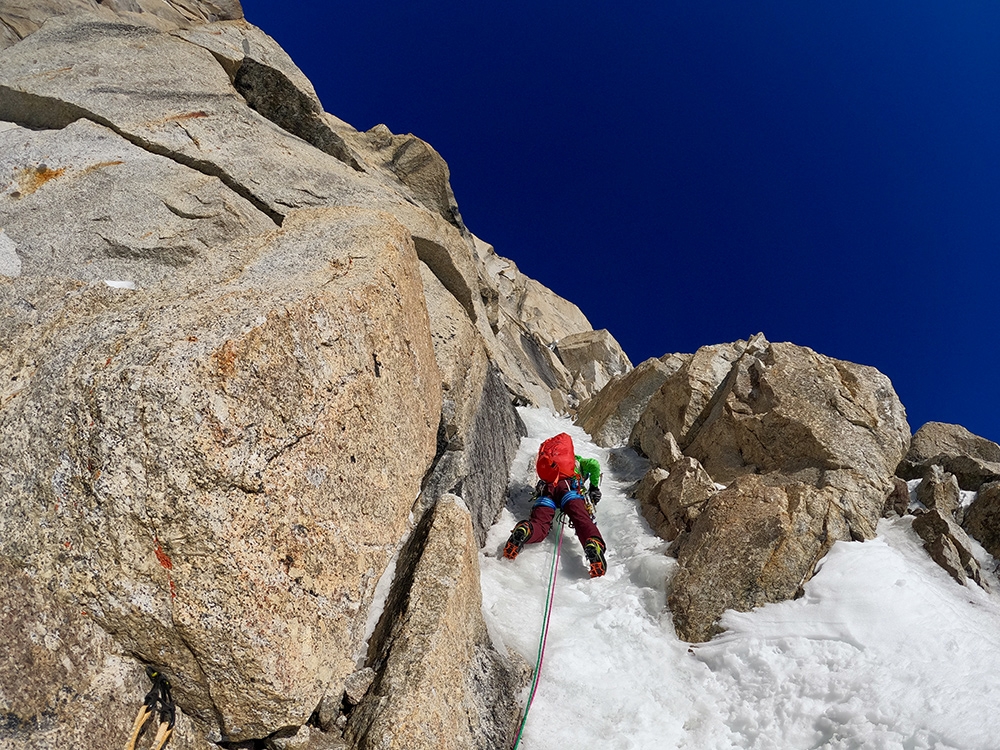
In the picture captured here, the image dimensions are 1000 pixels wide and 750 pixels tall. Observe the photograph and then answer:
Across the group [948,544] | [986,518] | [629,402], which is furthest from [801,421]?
[629,402]

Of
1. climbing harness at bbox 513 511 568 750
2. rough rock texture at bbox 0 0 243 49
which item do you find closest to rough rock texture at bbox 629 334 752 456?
climbing harness at bbox 513 511 568 750

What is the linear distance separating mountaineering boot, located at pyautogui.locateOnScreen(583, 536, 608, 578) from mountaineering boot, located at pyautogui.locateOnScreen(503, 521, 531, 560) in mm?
1065

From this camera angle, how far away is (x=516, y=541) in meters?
8.75

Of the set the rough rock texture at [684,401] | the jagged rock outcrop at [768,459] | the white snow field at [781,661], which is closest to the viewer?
the white snow field at [781,661]

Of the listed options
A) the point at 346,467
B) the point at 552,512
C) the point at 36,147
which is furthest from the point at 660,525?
the point at 36,147

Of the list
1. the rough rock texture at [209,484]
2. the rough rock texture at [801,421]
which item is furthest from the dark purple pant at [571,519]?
the rough rock texture at [209,484]

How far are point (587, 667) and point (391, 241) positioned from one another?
6126 mm

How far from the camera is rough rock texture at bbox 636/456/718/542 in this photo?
932 centimetres

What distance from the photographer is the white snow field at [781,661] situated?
5164 mm

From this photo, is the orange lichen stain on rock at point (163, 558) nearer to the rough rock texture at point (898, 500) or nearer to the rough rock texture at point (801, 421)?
the rough rock texture at point (801, 421)

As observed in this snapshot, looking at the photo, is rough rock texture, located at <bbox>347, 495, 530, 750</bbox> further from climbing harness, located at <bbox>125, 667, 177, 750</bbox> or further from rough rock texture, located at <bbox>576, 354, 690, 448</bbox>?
rough rock texture, located at <bbox>576, 354, 690, 448</bbox>

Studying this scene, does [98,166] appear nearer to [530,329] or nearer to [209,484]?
[209,484]

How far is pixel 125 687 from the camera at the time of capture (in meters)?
3.62

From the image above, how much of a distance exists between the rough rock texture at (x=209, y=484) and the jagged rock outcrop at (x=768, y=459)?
17.8 ft
